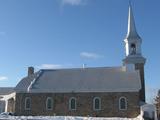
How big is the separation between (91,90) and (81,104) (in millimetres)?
2384

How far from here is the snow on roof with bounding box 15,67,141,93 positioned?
150 feet

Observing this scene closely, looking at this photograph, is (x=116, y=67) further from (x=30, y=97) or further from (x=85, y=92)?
(x=30, y=97)

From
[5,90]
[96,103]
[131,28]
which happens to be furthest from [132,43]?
[5,90]

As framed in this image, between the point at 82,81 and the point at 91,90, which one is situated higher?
the point at 82,81

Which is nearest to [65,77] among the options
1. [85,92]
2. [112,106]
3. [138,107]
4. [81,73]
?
[81,73]

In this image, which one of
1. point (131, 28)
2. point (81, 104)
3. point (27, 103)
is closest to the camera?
point (81, 104)

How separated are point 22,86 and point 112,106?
1364cm

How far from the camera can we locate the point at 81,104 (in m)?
46.3

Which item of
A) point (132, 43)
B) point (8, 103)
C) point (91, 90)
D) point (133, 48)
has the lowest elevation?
point (8, 103)

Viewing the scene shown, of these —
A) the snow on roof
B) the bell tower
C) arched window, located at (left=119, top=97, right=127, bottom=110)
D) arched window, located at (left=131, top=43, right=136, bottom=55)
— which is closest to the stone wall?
arched window, located at (left=119, top=97, right=127, bottom=110)

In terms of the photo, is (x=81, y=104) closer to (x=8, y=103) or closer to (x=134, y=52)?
(x=134, y=52)

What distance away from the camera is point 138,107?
144 ft

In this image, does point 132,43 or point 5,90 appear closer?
point 132,43

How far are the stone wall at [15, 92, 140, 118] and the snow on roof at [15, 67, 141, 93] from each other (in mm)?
671
